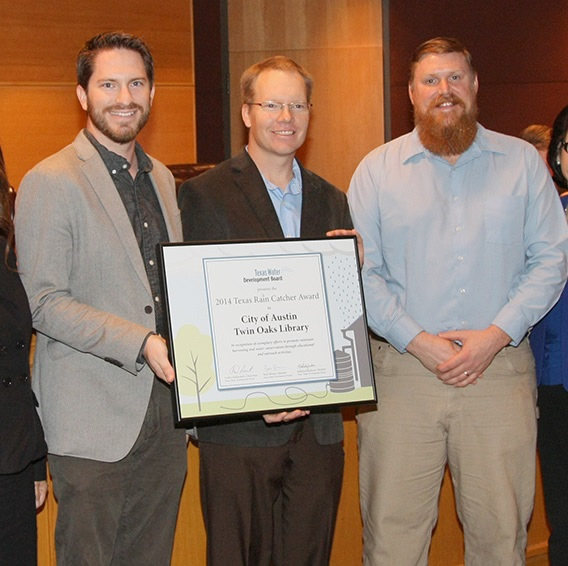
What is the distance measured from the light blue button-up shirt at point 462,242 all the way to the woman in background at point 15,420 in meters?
1.11

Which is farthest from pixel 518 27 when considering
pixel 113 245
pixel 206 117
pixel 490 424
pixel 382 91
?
pixel 113 245

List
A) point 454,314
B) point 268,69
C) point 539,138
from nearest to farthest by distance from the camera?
1. point 268,69
2. point 454,314
3. point 539,138

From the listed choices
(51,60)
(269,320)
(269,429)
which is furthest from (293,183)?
(51,60)

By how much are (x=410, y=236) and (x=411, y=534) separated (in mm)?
948

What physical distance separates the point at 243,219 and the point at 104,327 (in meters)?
0.55

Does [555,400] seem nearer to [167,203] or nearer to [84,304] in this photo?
[167,203]

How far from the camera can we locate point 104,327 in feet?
7.62

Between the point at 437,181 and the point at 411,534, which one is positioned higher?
the point at 437,181

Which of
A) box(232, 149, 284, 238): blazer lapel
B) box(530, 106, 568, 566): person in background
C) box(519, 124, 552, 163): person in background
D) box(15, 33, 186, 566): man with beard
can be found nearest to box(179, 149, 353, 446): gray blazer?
box(232, 149, 284, 238): blazer lapel

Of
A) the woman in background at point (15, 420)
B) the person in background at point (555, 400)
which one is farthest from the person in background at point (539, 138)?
the woman in background at point (15, 420)

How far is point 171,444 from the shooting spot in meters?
2.53

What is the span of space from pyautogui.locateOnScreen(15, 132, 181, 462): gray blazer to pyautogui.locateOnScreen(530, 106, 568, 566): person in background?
1.35 m

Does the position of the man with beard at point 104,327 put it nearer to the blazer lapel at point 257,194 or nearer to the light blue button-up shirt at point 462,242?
the blazer lapel at point 257,194

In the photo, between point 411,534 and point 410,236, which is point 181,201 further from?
point 411,534
